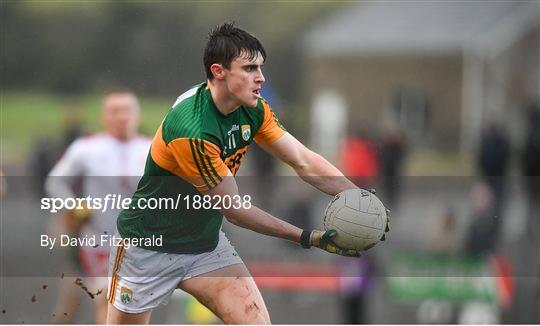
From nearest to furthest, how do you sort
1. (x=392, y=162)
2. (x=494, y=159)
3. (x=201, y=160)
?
(x=201, y=160) → (x=392, y=162) → (x=494, y=159)

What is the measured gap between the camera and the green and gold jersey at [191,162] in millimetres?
5574

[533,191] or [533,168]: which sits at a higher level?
[533,168]

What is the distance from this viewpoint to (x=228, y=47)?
5645 mm

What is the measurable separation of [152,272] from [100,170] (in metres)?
1.94

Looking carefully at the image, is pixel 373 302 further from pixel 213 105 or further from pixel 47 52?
pixel 213 105

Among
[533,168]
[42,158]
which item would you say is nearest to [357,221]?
[42,158]

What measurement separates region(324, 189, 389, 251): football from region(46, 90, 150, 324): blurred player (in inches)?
59.0

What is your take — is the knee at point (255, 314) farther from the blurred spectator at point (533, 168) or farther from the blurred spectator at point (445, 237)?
the blurred spectator at point (533, 168)

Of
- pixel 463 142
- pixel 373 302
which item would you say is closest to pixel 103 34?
pixel 373 302

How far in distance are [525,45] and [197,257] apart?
14.2 metres

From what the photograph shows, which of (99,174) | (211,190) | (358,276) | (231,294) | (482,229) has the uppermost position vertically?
(211,190)

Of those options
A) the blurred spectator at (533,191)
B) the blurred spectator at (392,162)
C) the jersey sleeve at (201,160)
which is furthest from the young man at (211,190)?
the blurred spectator at (533,191)

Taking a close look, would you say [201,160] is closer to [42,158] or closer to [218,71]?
[218,71]

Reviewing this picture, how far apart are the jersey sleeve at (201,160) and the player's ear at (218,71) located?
1.17 ft
